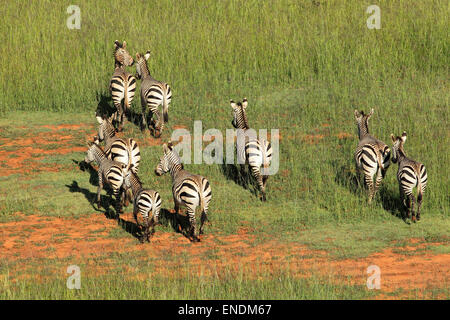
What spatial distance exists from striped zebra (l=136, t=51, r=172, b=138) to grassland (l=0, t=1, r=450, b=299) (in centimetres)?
40

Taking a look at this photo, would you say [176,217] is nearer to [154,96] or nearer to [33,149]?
[154,96]

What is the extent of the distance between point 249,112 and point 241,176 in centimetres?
407

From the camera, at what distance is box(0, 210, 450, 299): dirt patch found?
592 inches

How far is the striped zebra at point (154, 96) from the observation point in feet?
69.7

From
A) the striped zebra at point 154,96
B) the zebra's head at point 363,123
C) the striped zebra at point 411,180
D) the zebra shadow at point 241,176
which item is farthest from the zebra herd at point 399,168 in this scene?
the striped zebra at point 154,96

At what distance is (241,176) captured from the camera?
19.7 metres

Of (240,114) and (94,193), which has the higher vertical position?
(240,114)

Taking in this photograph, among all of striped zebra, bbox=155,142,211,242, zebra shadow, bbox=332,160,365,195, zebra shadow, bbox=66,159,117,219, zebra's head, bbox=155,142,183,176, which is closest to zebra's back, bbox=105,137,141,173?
zebra shadow, bbox=66,159,117,219

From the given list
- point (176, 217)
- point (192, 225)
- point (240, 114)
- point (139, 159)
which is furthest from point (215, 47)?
point (192, 225)

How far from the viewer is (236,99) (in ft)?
79.8

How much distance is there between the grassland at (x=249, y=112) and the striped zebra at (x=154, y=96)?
399 mm

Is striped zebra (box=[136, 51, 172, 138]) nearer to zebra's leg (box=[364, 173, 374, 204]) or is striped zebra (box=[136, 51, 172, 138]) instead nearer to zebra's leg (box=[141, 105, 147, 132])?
zebra's leg (box=[141, 105, 147, 132])
